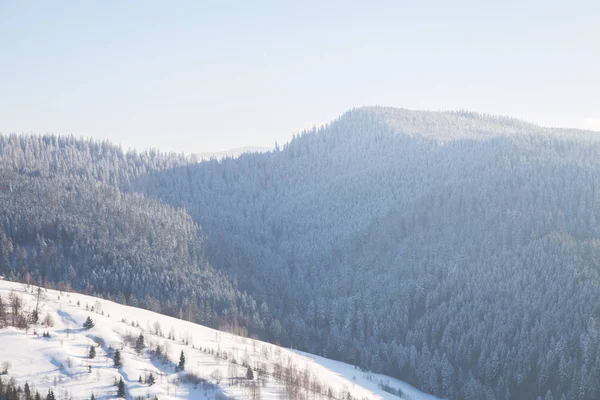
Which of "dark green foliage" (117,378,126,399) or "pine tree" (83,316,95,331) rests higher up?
"pine tree" (83,316,95,331)

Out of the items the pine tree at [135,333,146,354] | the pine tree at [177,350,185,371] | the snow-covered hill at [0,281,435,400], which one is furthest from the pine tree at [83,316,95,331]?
the pine tree at [177,350,185,371]

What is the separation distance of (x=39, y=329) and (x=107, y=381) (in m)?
21.4

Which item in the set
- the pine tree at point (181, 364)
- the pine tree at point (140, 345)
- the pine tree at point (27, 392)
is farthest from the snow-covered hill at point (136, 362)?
the pine tree at point (27, 392)

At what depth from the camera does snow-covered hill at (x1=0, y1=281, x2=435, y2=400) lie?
317ft

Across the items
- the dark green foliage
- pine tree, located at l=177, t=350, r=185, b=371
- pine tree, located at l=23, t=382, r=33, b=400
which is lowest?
pine tree, located at l=177, t=350, r=185, b=371

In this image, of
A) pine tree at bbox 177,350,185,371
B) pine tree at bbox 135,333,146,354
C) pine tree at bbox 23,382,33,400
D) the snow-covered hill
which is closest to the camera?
pine tree at bbox 23,382,33,400

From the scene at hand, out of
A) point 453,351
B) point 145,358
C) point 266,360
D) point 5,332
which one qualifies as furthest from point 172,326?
point 453,351

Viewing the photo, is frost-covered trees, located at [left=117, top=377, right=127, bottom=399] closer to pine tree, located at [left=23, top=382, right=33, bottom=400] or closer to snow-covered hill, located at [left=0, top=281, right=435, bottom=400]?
snow-covered hill, located at [left=0, top=281, right=435, bottom=400]

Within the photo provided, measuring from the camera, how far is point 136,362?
105 m

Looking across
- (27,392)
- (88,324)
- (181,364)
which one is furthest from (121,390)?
(88,324)

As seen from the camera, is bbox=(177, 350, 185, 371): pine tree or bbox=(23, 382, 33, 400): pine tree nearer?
bbox=(23, 382, 33, 400): pine tree

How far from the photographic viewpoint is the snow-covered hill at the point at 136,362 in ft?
317

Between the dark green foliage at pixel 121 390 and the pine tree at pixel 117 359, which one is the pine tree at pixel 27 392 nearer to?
the dark green foliage at pixel 121 390

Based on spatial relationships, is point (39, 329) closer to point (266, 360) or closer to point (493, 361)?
point (266, 360)
